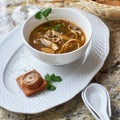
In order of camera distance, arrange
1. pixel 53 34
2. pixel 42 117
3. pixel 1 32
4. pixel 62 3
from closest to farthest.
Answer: pixel 42 117 → pixel 53 34 → pixel 1 32 → pixel 62 3

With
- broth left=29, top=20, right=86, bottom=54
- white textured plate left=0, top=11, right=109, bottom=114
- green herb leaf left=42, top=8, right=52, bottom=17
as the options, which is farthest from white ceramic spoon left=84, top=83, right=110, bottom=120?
green herb leaf left=42, top=8, right=52, bottom=17

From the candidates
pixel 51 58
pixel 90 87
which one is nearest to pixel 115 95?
pixel 90 87

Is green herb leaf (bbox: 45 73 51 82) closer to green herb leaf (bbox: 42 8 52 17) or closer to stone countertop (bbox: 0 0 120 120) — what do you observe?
stone countertop (bbox: 0 0 120 120)

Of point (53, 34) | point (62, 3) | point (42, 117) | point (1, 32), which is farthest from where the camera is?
point (62, 3)

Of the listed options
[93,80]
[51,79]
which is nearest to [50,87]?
[51,79]

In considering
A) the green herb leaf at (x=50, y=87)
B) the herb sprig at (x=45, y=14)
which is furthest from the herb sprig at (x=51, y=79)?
the herb sprig at (x=45, y=14)

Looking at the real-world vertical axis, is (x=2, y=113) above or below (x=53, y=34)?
below

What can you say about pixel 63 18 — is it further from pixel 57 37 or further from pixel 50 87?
pixel 50 87

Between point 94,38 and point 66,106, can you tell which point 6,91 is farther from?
point 94,38

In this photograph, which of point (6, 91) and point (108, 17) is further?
point (108, 17)
